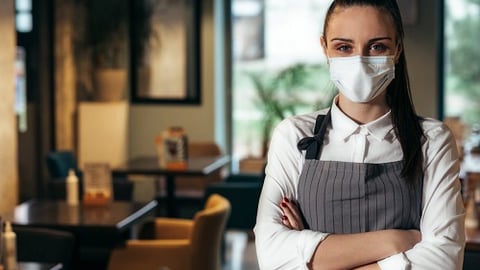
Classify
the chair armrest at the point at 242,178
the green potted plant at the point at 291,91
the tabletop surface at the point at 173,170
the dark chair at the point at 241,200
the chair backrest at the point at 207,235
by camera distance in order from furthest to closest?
the green potted plant at the point at 291,91 → the chair armrest at the point at 242,178 → the dark chair at the point at 241,200 → the tabletop surface at the point at 173,170 → the chair backrest at the point at 207,235

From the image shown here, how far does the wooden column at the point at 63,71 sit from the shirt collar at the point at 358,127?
6.73 m

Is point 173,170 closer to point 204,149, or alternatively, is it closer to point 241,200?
point 241,200

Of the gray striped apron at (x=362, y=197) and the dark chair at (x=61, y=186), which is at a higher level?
the gray striped apron at (x=362, y=197)

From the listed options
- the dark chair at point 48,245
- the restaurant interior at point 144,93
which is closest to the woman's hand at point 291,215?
the dark chair at point 48,245

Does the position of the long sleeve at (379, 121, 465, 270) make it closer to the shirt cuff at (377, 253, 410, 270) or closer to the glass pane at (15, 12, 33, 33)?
the shirt cuff at (377, 253, 410, 270)

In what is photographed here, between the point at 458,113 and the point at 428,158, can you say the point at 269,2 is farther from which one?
the point at 428,158

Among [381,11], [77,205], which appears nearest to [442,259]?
[381,11]

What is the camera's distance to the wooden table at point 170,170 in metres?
6.86

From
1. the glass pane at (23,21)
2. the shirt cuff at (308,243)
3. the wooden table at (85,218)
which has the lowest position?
the wooden table at (85,218)

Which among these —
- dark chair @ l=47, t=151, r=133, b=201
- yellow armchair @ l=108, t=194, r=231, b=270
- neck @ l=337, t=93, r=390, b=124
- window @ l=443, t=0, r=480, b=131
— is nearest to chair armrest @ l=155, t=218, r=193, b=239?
yellow armchair @ l=108, t=194, r=231, b=270

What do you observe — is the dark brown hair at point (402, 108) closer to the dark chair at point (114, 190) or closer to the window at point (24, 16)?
the dark chair at point (114, 190)

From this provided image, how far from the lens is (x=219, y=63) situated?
30.1ft

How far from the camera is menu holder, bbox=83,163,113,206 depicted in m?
5.40

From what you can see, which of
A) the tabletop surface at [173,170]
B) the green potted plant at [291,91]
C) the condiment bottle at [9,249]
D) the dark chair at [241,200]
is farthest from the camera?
the green potted plant at [291,91]
